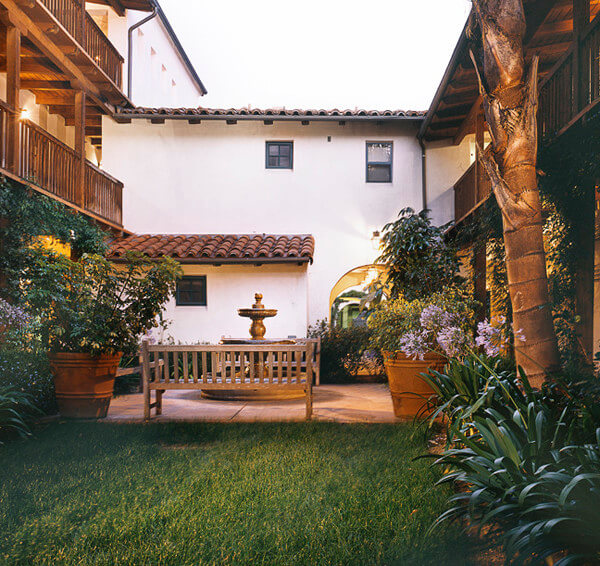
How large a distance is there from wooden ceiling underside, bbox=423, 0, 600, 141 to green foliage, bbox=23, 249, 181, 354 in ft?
18.6

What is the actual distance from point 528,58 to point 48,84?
976 cm

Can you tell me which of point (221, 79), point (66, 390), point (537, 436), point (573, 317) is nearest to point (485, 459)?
point (537, 436)

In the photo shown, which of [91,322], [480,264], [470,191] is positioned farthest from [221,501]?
[470,191]

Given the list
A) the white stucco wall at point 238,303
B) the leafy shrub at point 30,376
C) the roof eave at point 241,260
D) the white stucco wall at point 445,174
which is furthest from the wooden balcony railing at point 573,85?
the leafy shrub at point 30,376

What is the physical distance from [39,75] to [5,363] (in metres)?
7.73

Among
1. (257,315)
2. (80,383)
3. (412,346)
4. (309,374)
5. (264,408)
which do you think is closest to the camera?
(412,346)

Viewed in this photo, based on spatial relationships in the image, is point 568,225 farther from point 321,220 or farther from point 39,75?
point 39,75

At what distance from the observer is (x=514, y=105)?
12.7 feet

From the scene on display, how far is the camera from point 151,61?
1529 cm

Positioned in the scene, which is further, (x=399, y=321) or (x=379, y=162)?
(x=379, y=162)

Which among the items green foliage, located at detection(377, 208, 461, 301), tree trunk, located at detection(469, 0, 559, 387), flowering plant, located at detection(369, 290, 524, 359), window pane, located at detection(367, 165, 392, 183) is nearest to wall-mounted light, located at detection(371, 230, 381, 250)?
window pane, located at detection(367, 165, 392, 183)

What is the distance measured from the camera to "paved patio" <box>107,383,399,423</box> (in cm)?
613

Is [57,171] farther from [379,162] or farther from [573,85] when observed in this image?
[573,85]

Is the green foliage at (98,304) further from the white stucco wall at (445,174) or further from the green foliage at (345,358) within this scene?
the white stucco wall at (445,174)
